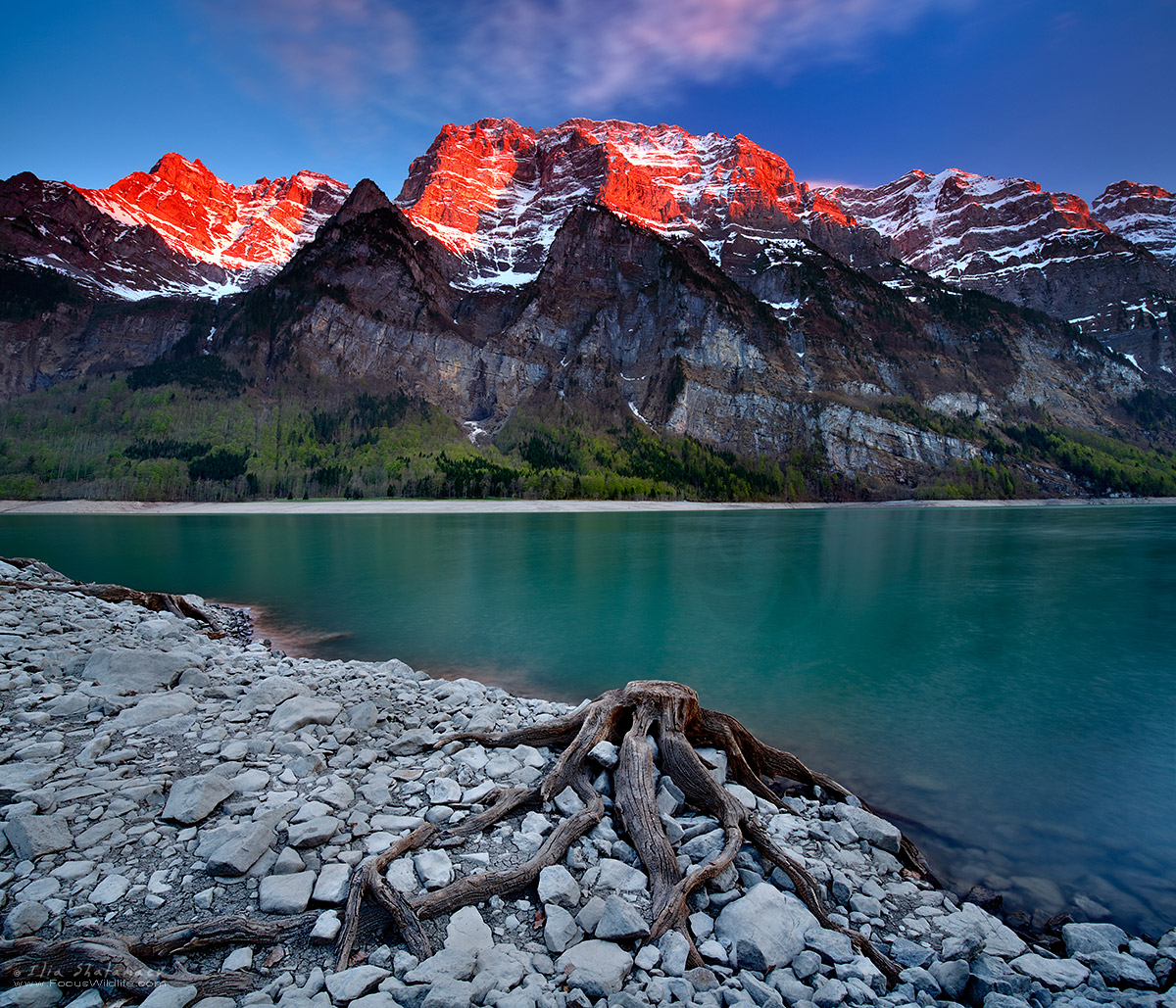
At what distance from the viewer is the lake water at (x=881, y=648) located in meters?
7.45

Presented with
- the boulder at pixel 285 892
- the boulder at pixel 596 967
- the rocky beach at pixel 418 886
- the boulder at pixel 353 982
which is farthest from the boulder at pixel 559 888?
the boulder at pixel 285 892

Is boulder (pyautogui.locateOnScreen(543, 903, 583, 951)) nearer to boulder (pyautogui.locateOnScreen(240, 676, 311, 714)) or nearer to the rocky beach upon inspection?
the rocky beach

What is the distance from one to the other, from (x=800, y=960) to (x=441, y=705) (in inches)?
219

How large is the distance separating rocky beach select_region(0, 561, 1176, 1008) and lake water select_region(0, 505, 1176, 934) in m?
2.27

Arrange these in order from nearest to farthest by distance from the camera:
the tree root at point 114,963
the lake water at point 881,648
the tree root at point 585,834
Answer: the tree root at point 114,963
the tree root at point 585,834
the lake water at point 881,648

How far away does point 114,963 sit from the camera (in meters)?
2.99

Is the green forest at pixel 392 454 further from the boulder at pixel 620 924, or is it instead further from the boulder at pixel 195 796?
the boulder at pixel 620 924

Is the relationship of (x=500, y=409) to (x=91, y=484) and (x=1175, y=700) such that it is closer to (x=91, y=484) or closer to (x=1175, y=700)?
(x=91, y=484)

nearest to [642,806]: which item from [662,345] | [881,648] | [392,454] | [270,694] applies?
[270,694]

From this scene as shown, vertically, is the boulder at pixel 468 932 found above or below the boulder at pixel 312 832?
below

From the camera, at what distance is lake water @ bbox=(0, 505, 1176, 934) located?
7453mm

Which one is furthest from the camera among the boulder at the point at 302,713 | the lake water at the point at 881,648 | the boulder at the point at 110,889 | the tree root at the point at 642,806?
the lake water at the point at 881,648

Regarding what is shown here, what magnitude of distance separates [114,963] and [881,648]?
1788 cm

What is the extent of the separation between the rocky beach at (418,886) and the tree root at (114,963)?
1 centimetres
